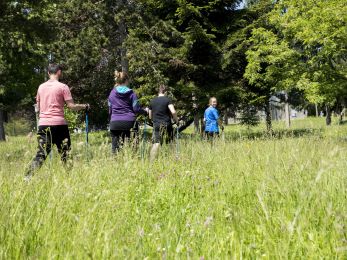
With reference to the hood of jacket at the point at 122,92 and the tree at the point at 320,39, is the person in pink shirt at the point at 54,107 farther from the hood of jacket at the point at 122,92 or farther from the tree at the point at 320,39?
the tree at the point at 320,39

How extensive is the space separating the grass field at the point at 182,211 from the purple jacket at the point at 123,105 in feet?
5.86

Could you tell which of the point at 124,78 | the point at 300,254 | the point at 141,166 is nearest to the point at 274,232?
the point at 300,254

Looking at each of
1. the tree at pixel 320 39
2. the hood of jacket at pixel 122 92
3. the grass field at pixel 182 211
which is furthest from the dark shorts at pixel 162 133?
the tree at pixel 320 39

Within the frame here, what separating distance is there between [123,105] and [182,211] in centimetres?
401

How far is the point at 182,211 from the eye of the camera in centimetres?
340

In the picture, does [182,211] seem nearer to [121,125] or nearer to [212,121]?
[121,125]

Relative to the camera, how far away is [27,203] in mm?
2934

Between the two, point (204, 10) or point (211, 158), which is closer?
point (211, 158)

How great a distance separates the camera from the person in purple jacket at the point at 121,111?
7.02 metres

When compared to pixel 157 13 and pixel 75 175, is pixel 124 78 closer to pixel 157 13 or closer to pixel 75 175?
pixel 75 175

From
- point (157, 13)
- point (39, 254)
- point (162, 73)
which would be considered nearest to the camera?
point (39, 254)

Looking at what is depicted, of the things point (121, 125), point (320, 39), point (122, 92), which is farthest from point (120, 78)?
point (320, 39)

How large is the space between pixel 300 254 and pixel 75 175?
2.44m

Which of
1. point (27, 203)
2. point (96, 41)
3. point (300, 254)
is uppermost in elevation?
point (96, 41)
